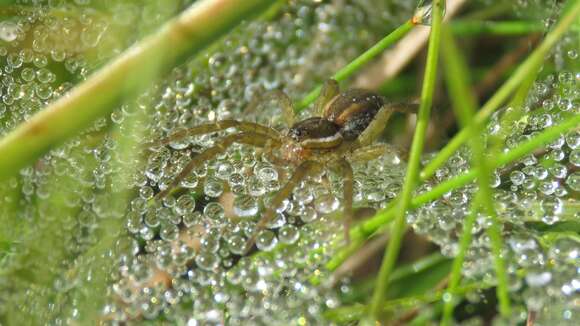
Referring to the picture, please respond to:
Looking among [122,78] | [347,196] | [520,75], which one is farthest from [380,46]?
[122,78]

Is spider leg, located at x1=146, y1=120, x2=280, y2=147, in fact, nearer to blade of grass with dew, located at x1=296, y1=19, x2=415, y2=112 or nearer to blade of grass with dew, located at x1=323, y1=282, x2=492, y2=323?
blade of grass with dew, located at x1=296, y1=19, x2=415, y2=112

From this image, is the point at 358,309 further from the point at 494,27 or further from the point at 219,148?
the point at 494,27

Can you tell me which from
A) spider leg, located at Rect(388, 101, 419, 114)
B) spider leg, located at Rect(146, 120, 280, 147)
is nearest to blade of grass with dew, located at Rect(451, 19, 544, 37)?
spider leg, located at Rect(388, 101, 419, 114)

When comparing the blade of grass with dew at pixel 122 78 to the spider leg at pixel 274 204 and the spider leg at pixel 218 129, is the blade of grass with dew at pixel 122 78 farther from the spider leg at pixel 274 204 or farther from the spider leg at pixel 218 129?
the spider leg at pixel 218 129

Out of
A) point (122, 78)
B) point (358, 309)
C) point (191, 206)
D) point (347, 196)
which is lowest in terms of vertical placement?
point (358, 309)

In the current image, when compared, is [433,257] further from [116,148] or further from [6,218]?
[6,218]

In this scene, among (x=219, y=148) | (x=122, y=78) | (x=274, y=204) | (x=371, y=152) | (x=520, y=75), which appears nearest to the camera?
(x=122, y=78)

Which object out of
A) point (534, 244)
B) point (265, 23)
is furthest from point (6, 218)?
point (534, 244)
